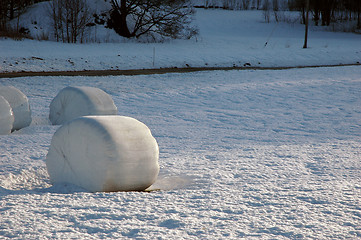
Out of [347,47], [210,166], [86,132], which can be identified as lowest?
[210,166]

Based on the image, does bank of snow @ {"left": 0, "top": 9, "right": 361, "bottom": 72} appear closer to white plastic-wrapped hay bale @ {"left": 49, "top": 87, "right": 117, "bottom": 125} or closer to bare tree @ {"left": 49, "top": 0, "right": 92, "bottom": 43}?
bare tree @ {"left": 49, "top": 0, "right": 92, "bottom": 43}

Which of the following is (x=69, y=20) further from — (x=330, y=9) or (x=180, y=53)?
(x=330, y=9)

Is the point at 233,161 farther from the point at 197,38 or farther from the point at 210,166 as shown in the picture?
the point at 197,38

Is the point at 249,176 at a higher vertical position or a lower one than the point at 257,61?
lower

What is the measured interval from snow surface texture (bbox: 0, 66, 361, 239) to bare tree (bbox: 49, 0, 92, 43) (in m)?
10.6

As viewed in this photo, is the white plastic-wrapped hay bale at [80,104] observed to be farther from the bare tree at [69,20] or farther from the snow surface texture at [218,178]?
the bare tree at [69,20]

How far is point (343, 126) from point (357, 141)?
1.39 m

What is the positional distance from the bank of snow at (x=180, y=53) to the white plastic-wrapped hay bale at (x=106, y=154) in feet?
38.5

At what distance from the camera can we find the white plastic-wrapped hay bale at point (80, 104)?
8484mm

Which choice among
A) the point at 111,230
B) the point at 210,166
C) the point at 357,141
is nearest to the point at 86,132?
the point at 111,230

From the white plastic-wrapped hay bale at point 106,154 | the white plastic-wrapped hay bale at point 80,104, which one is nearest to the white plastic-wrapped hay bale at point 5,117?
the white plastic-wrapped hay bale at point 80,104

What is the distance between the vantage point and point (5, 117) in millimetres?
7832

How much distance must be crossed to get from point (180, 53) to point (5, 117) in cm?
1319

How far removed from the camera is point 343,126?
934 centimetres
